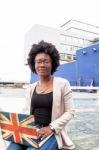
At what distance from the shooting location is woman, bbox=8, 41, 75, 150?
78.0 inches

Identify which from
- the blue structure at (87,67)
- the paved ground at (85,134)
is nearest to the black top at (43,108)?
the paved ground at (85,134)

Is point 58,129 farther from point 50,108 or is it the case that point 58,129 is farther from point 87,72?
point 87,72

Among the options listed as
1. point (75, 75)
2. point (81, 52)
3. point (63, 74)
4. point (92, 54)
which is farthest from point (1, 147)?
point (63, 74)

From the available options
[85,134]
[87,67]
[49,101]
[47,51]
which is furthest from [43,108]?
[87,67]

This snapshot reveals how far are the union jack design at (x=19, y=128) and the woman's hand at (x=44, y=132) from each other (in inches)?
2.5

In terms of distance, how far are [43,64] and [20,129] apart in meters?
0.60

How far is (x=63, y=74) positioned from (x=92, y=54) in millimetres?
7507

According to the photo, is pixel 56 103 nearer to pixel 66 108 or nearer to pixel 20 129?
pixel 66 108

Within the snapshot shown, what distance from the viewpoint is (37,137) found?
1835mm

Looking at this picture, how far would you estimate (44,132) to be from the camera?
6.30 ft

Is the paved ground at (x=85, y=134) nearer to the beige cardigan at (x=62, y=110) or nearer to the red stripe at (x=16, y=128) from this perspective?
the beige cardigan at (x=62, y=110)

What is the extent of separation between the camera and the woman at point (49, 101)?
1982 mm

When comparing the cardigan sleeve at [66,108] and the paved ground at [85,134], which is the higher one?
the cardigan sleeve at [66,108]

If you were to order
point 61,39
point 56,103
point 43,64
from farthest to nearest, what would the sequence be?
point 61,39 → point 43,64 → point 56,103
